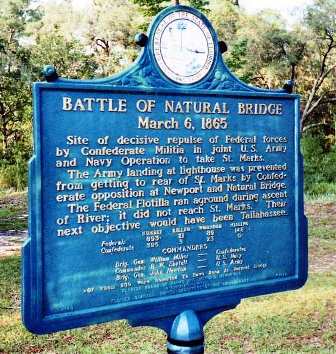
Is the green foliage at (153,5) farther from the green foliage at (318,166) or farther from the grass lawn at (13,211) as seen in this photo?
the green foliage at (318,166)

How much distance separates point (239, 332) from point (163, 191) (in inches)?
103

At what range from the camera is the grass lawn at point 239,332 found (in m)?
5.47

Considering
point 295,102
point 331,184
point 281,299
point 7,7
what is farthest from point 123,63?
point 295,102

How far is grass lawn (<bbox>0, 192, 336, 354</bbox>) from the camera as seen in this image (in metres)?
5.47

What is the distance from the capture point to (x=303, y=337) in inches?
224

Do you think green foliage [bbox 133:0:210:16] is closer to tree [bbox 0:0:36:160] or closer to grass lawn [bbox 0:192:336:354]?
tree [bbox 0:0:36:160]

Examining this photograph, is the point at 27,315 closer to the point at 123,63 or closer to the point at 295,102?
the point at 295,102

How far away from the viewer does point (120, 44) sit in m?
19.9

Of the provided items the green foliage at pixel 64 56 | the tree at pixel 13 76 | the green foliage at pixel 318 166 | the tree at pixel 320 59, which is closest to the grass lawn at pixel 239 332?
the green foliage at pixel 318 166

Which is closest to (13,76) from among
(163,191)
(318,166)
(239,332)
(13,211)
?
(13,211)

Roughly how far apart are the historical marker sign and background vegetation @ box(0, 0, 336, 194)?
1434cm

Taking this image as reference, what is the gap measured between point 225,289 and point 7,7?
59.4ft

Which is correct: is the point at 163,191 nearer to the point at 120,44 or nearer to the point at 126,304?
the point at 126,304

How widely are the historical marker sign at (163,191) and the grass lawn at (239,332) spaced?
1516mm
